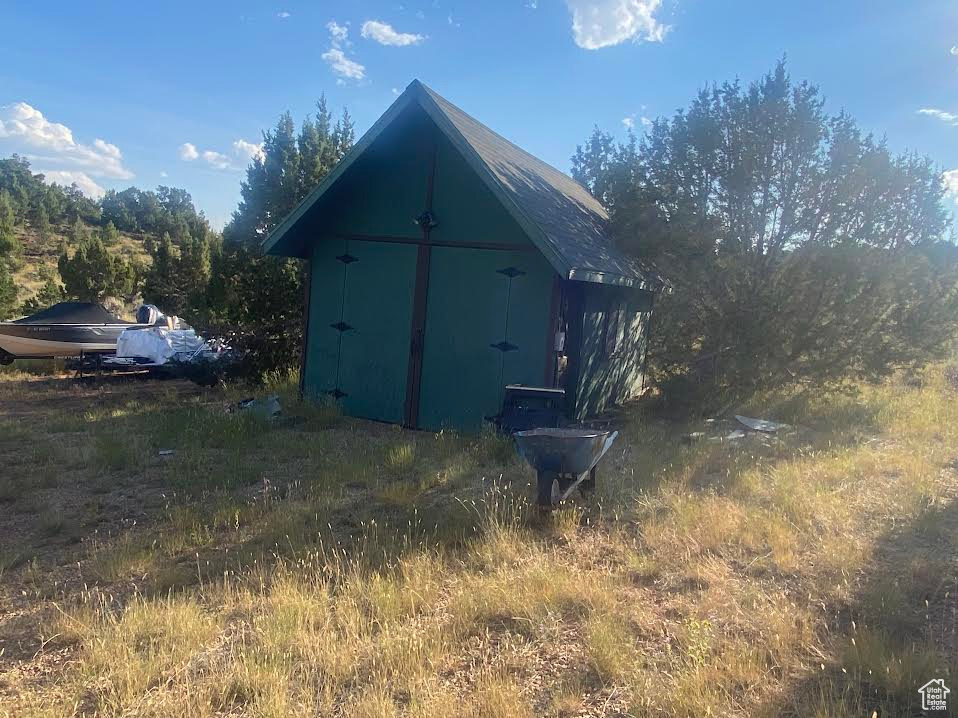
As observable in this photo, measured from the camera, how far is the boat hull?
15102mm

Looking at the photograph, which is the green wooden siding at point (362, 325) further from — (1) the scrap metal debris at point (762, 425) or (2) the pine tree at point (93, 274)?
(2) the pine tree at point (93, 274)

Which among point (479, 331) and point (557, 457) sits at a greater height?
point (479, 331)

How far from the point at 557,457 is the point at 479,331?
4.19 m

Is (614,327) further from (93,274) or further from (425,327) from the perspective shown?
(93,274)

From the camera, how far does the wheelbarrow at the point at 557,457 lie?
189 inches

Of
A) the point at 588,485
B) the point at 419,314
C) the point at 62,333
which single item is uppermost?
the point at 419,314

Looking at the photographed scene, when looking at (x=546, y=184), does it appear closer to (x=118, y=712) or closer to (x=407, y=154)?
(x=407, y=154)

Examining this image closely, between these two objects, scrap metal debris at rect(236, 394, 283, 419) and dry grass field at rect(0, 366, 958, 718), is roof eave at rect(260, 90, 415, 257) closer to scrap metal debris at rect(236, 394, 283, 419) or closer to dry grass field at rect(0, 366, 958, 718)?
scrap metal debris at rect(236, 394, 283, 419)

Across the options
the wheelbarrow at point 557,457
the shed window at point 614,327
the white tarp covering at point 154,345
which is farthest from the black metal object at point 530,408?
the white tarp covering at point 154,345

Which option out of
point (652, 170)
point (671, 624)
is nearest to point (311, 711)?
point (671, 624)

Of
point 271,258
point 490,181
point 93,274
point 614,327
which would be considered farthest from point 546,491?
point 93,274

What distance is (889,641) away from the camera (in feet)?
10.8

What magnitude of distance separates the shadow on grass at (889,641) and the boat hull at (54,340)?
53.7ft

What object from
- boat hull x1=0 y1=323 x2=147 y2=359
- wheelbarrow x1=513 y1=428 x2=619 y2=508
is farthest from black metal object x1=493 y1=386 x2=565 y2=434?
boat hull x1=0 y1=323 x2=147 y2=359
